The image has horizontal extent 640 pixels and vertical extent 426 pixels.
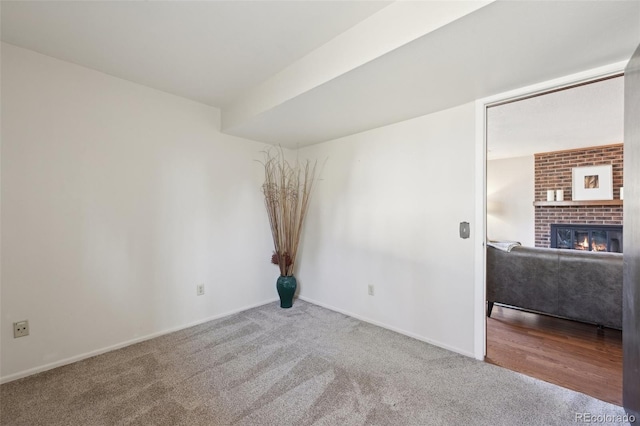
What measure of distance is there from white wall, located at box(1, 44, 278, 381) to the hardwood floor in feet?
8.53

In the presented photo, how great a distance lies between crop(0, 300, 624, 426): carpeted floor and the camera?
1.45 metres

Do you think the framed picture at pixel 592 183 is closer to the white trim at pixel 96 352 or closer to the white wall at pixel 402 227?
the white wall at pixel 402 227

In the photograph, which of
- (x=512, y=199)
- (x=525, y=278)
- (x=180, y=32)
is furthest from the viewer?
(x=512, y=199)

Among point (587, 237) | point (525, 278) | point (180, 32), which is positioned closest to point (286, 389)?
A: point (180, 32)

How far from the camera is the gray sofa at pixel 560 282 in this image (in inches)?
87.9

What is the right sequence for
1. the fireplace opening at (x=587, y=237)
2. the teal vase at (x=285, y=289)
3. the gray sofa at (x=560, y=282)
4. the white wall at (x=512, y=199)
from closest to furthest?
the gray sofa at (x=560, y=282)
the teal vase at (x=285, y=289)
the fireplace opening at (x=587, y=237)
the white wall at (x=512, y=199)

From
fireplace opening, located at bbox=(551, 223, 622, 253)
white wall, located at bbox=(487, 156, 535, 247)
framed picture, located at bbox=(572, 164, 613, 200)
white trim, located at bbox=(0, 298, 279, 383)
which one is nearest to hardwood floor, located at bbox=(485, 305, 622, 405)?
fireplace opening, located at bbox=(551, 223, 622, 253)

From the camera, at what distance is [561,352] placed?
2123mm

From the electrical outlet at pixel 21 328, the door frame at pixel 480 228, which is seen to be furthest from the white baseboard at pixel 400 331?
the electrical outlet at pixel 21 328

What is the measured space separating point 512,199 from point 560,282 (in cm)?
321

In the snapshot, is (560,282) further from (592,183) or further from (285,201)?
(592,183)

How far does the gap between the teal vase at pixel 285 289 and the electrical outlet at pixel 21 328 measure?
1982 millimetres

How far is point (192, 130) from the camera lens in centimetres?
263

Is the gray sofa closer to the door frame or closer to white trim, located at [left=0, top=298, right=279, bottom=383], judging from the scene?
the door frame
